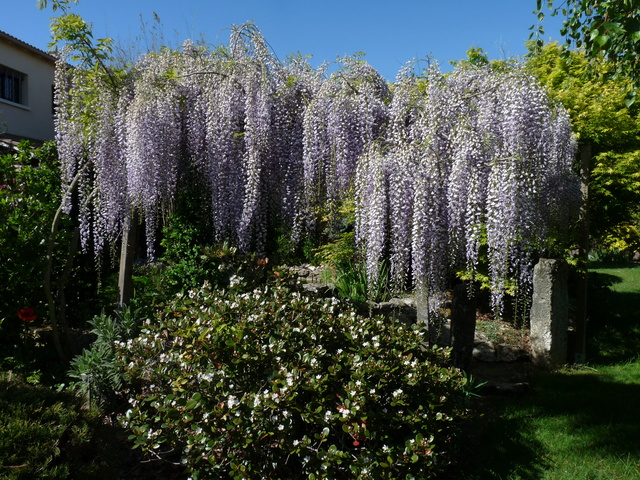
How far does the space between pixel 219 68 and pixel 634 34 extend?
12.3 ft

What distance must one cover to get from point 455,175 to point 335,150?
1.19m

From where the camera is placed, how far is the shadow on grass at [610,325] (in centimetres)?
679

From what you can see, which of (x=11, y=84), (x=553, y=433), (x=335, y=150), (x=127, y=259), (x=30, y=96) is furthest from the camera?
(x=30, y=96)

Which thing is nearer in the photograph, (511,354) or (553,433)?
(553,433)

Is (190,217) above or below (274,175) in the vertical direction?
below

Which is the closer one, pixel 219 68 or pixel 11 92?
pixel 219 68

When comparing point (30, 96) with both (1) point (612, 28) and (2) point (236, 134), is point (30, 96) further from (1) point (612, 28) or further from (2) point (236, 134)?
(1) point (612, 28)

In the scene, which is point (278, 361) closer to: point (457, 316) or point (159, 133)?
point (457, 316)

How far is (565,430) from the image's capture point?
419 cm

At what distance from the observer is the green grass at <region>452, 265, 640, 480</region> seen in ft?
11.8

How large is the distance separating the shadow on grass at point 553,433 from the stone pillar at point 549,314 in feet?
2.52

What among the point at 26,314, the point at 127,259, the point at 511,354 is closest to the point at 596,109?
the point at 511,354

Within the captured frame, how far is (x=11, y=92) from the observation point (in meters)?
13.7

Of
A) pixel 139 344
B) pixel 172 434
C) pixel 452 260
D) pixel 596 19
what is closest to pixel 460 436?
pixel 452 260
